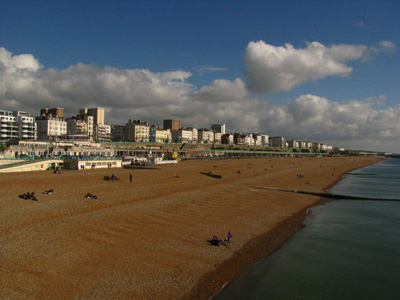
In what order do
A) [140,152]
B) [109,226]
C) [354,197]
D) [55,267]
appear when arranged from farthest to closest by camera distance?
[140,152] → [354,197] → [109,226] → [55,267]

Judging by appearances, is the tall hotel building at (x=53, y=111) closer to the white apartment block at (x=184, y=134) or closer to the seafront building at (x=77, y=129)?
the seafront building at (x=77, y=129)

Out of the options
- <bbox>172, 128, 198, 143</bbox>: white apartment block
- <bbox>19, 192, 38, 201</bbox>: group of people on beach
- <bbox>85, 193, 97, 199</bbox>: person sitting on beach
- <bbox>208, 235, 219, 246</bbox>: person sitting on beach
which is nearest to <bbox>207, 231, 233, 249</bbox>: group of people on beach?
<bbox>208, 235, 219, 246</bbox>: person sitting on beach

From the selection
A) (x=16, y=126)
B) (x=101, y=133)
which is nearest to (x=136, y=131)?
(x=101, y=133)

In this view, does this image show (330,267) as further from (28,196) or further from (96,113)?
(96,113)

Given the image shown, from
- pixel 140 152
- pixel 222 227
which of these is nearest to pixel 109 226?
pixel 222 227

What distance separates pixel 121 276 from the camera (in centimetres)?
1155

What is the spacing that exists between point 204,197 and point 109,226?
12443 millimetres

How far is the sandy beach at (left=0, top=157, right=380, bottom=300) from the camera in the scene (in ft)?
35.8

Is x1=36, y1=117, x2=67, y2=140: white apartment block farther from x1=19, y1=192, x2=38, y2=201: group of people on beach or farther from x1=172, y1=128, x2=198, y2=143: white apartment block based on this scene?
x1=19, y1=192, x2=38, y2=201: group of people on beach

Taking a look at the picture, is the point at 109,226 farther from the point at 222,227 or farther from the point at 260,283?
the point at 260,283

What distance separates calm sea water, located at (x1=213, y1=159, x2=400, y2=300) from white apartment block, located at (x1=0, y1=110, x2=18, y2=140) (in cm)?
9670

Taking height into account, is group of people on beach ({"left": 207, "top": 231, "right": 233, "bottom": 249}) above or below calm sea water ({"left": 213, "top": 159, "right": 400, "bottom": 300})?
above

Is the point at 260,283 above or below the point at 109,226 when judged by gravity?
below

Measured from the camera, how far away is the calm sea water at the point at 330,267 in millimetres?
12134
